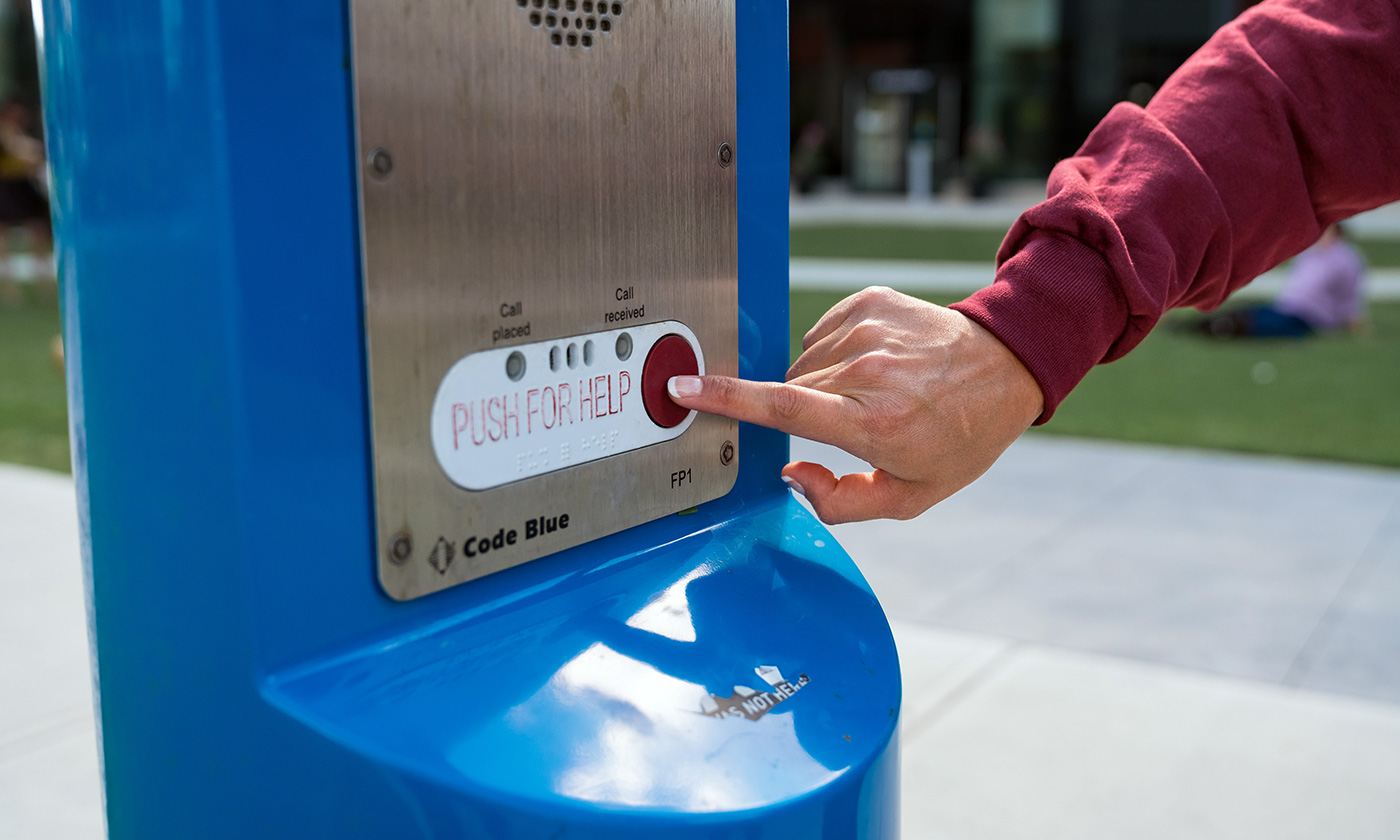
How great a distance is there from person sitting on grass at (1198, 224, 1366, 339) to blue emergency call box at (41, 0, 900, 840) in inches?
300

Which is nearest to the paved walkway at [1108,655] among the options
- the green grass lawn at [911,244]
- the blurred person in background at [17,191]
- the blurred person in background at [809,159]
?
the blurred person in background at [17,191]

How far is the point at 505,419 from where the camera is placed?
83cm

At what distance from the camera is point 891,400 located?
100 cm

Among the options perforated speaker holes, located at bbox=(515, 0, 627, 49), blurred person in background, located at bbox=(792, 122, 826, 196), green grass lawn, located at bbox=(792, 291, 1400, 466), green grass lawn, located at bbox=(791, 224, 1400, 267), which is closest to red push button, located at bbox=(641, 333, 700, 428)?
perforated speaker holes, located at bbox=(515, 0, 627, 49)

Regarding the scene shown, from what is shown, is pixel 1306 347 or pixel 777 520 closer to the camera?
pixel 777 520

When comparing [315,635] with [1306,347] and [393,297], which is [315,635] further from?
[1306,347]

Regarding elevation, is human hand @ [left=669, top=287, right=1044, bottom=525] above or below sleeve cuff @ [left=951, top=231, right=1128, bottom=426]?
below

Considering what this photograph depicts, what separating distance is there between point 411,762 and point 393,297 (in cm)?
27

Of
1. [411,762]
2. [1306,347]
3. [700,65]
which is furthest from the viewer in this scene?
[1306,347]

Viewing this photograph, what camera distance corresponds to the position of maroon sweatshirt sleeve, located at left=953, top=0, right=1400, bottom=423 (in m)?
1.06

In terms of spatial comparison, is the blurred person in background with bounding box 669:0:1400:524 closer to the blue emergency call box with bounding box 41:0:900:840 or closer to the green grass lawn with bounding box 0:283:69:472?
the blue emergency call box with bounding box 41:0:900:840

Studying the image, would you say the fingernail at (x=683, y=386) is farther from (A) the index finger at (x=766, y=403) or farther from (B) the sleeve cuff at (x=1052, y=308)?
(B) the sleeve cuff at (x=1052, y=308)

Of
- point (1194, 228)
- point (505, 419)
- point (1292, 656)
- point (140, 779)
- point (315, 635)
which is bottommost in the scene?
point (1292, 656)

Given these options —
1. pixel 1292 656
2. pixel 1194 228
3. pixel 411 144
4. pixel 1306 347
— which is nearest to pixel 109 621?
pixel 411 144
